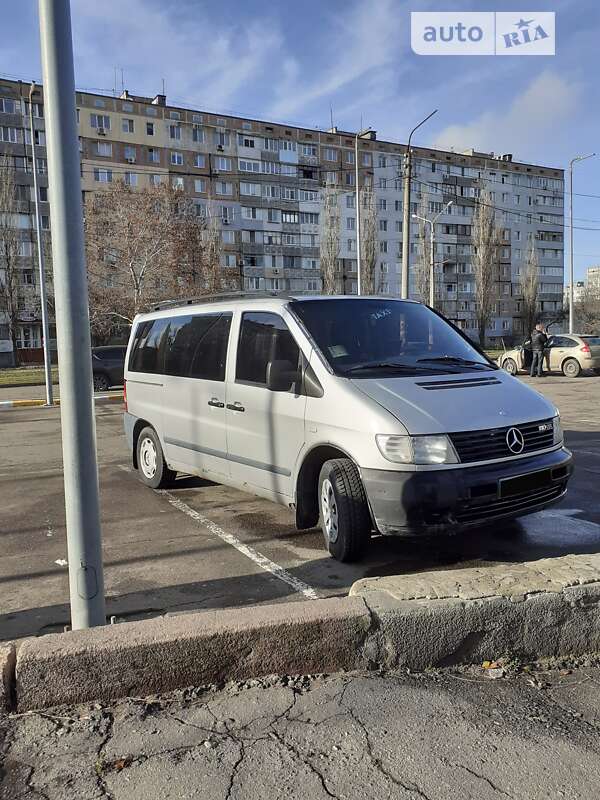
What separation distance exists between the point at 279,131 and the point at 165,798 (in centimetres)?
6922

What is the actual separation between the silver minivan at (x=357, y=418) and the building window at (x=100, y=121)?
56.1 meters

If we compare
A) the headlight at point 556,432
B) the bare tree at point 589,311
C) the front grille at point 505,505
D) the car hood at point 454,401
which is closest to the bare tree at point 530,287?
the bare tree at point 589,311

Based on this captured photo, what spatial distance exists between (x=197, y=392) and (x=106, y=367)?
17720 millimetres

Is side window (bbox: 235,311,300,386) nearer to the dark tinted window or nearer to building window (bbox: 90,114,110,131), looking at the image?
the dark tinted window

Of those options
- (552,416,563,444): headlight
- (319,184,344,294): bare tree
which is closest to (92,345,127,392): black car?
(552,416,563,444): headlight

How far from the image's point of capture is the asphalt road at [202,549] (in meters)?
4.34

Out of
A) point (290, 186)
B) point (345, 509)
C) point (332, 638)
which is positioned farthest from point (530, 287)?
point (332, 638)

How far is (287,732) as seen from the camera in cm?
276

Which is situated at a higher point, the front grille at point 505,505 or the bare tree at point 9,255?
the bare tree at point 9,255

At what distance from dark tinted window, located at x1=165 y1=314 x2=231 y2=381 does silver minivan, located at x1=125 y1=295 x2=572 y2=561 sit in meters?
0.02

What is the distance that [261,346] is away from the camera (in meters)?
5.68

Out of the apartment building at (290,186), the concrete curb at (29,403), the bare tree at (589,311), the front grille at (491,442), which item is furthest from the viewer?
the bare tree at (589,311)

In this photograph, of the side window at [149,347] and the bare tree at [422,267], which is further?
the bare tree at [422,267]

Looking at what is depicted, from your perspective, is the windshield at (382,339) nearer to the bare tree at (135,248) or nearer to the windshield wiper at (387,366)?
the windshield wiper at (387,366)
